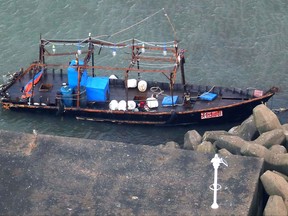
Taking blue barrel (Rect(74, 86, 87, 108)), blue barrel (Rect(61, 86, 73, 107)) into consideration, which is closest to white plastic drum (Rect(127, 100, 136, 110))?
blue barrel (Rect(74, 86, 87, 108))

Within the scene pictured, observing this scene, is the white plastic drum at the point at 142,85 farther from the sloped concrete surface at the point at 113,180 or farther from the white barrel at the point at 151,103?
the sloped concrete surface at the point at 113,180

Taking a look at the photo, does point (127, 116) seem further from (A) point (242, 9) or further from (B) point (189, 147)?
(A) point (242, 9)

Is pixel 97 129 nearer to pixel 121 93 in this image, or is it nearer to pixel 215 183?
pixel 121 93

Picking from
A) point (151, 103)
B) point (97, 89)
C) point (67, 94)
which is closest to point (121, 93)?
point (97, 89)

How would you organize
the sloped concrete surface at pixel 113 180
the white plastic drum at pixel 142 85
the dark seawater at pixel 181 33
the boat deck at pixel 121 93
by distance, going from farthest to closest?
the dark seawater at pixel 181 33
the white plastic drum at pixel 142 85
the boat deck at pixel 121 93
the sloped concrete surface at pixel 113 180

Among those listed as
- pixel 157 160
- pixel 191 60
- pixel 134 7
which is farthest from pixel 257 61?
pixel 157 160

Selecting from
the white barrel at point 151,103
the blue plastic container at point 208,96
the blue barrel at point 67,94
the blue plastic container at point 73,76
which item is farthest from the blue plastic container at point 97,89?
the blue plastic container at point 208,96

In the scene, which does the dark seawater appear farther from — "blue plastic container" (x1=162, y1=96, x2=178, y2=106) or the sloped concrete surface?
the sloped concrete surface
